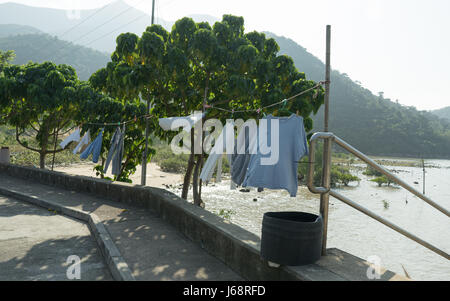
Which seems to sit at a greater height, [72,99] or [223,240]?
[72,99]

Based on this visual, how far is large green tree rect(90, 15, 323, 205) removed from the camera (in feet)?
30.7

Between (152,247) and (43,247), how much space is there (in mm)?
1858

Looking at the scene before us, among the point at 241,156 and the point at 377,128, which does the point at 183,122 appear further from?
the point at 377,128

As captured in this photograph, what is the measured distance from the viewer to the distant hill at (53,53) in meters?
154

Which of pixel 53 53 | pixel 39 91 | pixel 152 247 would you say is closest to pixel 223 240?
pixel 152 247

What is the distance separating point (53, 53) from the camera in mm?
164750

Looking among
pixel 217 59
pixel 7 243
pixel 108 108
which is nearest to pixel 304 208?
pixel 108 108

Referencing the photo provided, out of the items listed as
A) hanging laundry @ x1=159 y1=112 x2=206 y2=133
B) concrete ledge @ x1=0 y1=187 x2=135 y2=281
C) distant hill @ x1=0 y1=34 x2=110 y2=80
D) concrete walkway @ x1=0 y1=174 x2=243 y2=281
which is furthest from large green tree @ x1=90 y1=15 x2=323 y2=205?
distant hill @ x1=0 y1=34 x2=110 y2=80

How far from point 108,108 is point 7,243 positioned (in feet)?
27.7

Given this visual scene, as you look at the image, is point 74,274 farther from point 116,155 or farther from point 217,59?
point 116,155

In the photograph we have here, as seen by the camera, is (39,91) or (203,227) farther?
(39,91)

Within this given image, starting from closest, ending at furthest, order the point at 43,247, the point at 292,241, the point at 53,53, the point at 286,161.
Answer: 1. the point at 292,241
2. the point at 286,161
3. the point at 43,247
4. the point at 53,53

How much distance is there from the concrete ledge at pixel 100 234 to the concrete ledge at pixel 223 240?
30 mm

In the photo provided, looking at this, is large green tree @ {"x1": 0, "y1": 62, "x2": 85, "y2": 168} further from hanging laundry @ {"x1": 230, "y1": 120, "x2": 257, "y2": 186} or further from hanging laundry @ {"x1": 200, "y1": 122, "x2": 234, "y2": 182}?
hanging laundry @ {"x1": 230, "y1": 120, "x2": 257, "y2": 186}
